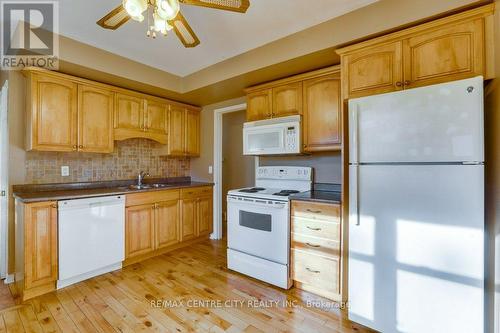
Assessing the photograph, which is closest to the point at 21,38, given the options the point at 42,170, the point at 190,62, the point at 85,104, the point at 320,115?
the point at 85,104

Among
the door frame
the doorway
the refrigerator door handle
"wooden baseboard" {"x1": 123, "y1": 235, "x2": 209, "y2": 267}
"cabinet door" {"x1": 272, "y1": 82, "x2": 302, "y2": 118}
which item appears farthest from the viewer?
the doorway

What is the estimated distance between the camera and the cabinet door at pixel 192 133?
3.84m

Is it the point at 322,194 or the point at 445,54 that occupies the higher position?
the point at 445,54

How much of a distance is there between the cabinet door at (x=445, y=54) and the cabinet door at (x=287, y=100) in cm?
106

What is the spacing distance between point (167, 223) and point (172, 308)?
4.38 ft

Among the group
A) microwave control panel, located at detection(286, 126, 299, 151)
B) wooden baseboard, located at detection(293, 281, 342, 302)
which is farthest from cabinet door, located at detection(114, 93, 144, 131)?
wooden baseboard, located at detection(293, 281, 342, 302)

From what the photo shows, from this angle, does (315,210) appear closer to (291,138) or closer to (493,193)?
(291,138)

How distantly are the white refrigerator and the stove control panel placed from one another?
995mm

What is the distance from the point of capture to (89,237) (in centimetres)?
239

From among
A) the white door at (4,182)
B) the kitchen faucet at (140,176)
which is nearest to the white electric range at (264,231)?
the kitchen faucet at (140,176)

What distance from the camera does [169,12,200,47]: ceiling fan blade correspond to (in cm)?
143

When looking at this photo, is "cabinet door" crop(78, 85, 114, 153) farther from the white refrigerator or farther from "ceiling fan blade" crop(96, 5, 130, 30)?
the white refrigerator

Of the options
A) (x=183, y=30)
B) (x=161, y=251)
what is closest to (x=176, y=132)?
(x=161, y=251)

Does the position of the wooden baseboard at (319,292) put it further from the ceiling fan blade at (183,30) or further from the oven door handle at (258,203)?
the ceiling fan blade at (183,30)
